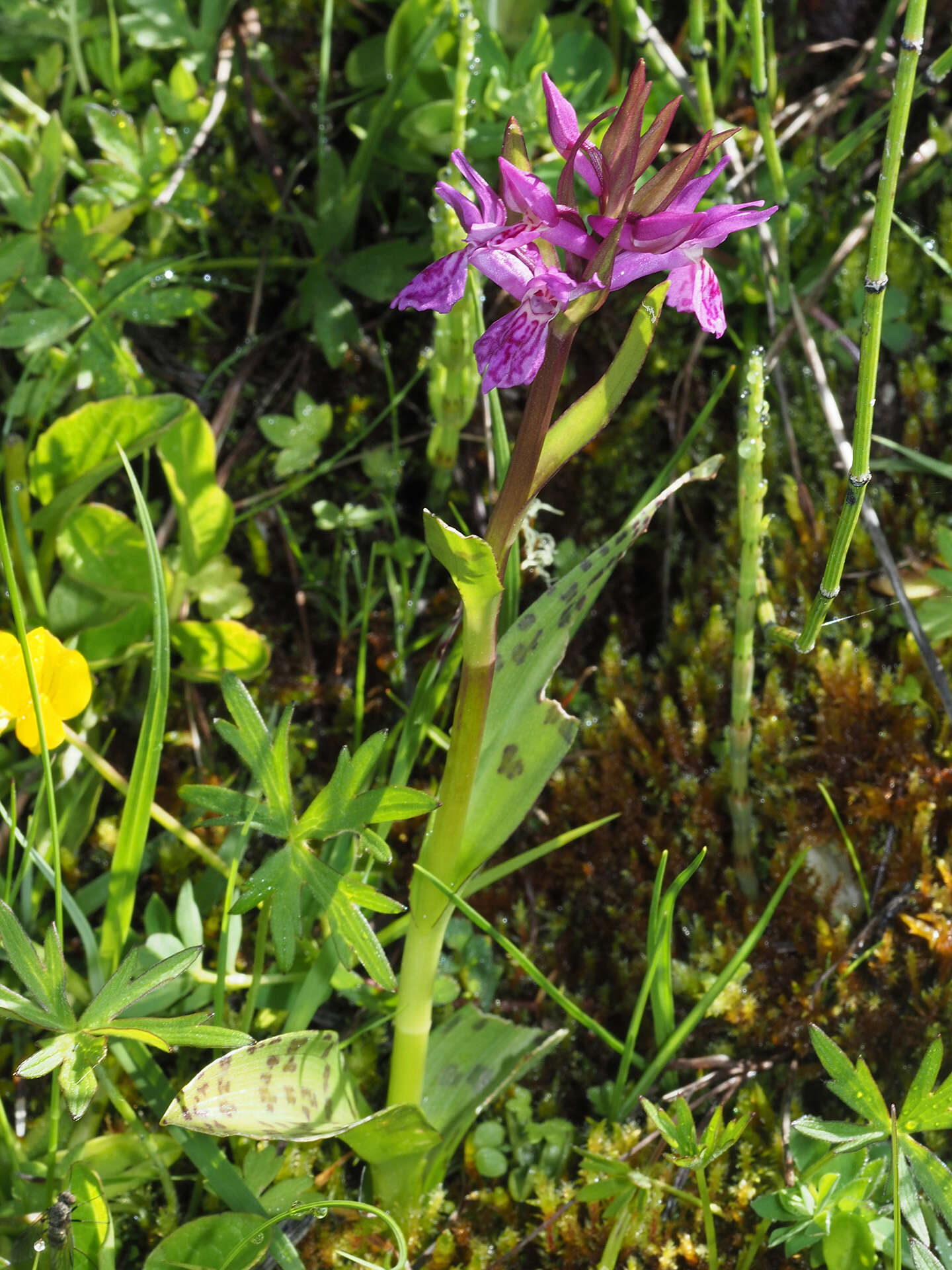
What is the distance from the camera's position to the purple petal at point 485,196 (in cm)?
103

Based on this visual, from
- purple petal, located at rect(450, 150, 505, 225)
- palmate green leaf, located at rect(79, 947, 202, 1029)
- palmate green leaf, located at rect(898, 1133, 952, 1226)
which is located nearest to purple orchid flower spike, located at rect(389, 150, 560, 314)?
purple petal, located at rect(450, 150, 505, 225)

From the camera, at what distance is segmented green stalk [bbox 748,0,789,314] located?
165cm

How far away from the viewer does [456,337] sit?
1.73 metres

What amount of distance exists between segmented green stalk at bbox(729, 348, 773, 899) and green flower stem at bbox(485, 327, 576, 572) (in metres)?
0.44

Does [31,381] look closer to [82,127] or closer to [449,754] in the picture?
[82,127]

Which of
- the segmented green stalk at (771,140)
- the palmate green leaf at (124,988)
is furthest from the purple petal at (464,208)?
the palmate green leaf at (124,988)

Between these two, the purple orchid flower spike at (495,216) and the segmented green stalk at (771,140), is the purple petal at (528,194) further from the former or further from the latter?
the segmented green stalk at (771,140)

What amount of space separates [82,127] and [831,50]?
170 centimetres

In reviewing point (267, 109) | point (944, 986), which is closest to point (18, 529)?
point (267, 109)

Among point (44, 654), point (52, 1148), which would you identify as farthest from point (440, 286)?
point (52, 1148)

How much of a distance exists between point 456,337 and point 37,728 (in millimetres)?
940

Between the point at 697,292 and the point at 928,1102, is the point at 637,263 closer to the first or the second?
the point at 697,292

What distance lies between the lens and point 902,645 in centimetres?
184

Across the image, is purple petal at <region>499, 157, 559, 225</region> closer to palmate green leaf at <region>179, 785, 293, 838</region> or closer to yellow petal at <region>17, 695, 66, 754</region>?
→ palmate green leaf at <region>179, 785, 293, 838</region>
